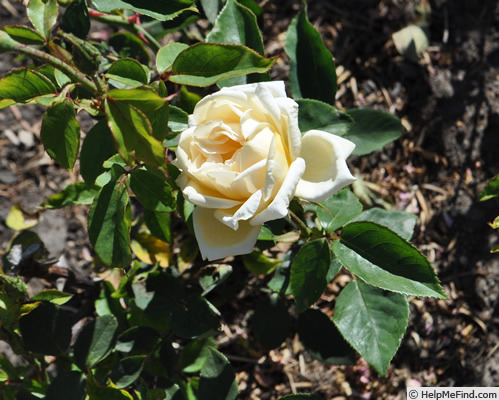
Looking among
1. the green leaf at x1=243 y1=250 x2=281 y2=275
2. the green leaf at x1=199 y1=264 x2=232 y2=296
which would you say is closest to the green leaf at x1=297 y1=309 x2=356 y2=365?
the green leaf at x1=243 y1=250 x2=281 y2=275

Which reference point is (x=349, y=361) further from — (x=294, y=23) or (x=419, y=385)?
(x=294, y=23)

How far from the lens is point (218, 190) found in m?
0.98

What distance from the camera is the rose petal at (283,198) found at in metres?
0.92

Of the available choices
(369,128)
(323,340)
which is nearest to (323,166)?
(369,128)

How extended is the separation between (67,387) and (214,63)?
1.05 metres

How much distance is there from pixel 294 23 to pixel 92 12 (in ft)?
2.27

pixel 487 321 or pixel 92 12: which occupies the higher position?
pixel 92 12

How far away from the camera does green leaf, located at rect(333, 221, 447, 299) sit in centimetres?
109

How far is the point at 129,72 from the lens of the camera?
105 cm

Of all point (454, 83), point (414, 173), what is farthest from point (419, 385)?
point (454, 83)

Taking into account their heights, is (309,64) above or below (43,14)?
below

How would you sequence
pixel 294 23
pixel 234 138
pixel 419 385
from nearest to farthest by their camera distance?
pixel 234 138
pixel 294 23
pixel 419 385

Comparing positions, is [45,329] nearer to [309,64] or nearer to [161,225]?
[161,225]

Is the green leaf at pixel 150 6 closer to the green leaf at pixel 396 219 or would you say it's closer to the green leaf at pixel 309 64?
the green leaf at pixel 309 64
